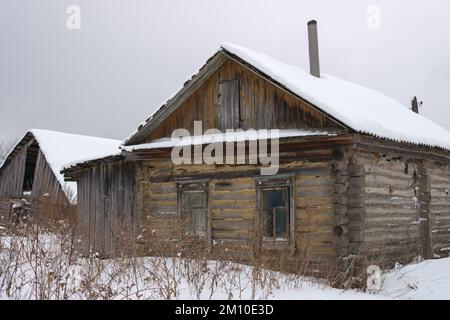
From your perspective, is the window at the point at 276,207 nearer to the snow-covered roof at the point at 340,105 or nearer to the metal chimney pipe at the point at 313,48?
the snow-covered roof at the point at 340,105

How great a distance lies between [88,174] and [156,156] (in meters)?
3.12

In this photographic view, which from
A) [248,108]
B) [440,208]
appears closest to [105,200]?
[248,108]

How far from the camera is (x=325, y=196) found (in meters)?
10.2

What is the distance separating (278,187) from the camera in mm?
10891

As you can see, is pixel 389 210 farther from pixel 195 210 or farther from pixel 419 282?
pixel 195 210

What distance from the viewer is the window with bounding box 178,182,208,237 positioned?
39.1 ft

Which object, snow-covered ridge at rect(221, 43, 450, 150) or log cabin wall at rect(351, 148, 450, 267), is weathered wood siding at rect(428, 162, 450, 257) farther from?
snow-covered ridge at rect(221, 43, 450, 150)

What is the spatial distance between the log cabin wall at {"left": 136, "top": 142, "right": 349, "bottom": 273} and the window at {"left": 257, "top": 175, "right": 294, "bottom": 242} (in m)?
0.14

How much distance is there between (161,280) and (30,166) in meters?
22.3

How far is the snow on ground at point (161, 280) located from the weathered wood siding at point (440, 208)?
69.5 inches

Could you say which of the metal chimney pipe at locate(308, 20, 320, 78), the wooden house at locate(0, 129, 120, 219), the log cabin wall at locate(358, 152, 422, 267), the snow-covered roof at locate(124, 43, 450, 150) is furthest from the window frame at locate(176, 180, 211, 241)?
the wooden house at locate(0, 129, 120, 219)

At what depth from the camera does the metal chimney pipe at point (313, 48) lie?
13.9m
